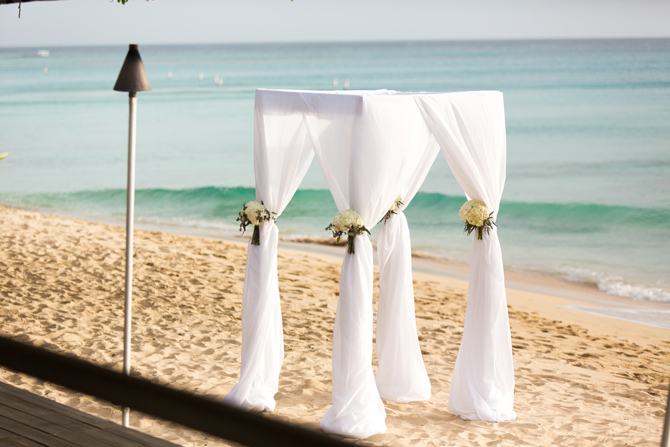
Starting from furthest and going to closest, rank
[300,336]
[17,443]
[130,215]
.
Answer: [300,336] < [130,215] < [17,443]

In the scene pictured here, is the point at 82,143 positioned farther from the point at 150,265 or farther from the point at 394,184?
the point at 394,184

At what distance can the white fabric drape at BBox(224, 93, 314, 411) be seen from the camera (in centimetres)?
421

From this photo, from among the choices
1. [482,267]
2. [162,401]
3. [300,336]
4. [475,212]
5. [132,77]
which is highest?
[132,77]

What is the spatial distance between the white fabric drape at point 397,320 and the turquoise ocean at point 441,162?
6.48 m

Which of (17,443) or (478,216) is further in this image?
(478,216)

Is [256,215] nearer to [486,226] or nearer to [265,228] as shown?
[265,228]

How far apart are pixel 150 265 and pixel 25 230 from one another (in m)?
3.07

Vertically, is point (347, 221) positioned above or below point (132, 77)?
below

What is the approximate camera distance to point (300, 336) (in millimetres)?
6387

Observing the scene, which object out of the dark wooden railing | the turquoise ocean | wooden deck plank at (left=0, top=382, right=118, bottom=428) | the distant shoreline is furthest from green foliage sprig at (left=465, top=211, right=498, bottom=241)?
the turquoise ocean

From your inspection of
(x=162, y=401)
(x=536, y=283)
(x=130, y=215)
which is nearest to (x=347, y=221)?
(x=130, y=215)

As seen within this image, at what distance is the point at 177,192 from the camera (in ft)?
65.5

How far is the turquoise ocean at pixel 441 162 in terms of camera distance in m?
14.4

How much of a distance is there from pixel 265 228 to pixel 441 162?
1971 cm
